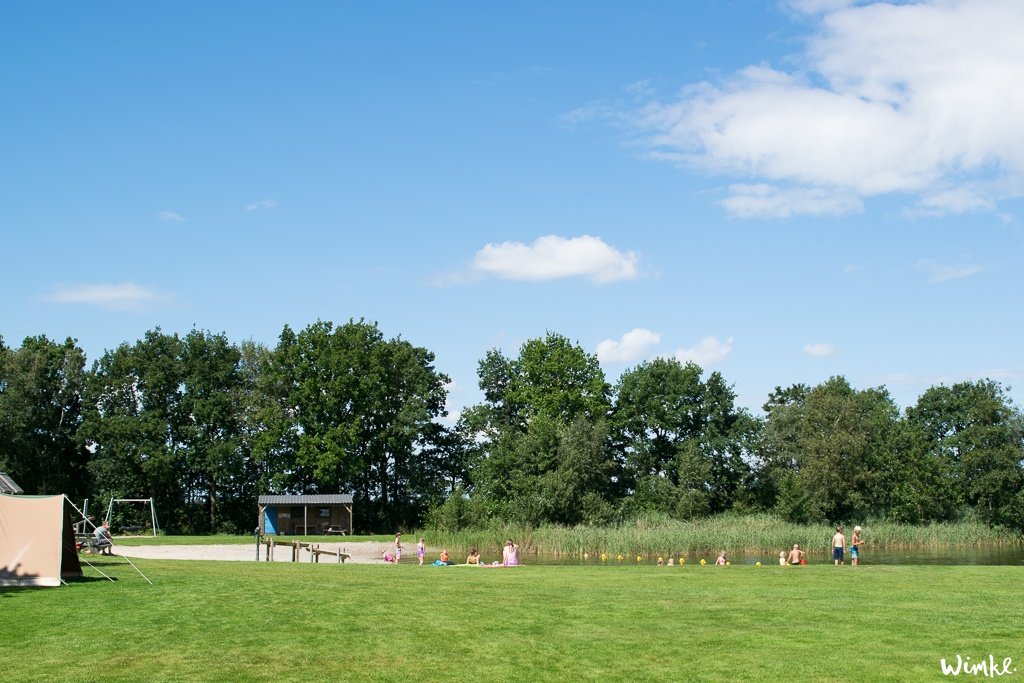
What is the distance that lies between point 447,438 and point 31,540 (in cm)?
5757

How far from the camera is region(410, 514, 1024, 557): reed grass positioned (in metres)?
47.4

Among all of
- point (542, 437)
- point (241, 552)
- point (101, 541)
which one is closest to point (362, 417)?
point (542, 437)

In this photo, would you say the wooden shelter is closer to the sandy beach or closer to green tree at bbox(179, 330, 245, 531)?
green tree at bbox(179, 330, 245, 531)

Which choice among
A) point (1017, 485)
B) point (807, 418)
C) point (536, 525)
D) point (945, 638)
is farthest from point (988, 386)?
point (945, 638)

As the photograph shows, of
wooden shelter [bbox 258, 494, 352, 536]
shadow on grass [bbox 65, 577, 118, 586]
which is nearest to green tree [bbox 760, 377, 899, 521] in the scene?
wooden shelter [bbox 258, 494, 352, 536]

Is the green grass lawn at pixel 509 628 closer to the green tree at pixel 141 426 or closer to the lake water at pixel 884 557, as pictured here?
the lake water at pixel 884 557

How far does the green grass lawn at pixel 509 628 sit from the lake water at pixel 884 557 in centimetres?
1770

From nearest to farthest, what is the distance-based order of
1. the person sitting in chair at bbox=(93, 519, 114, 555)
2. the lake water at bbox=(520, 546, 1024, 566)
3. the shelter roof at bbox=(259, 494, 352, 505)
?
the person sitting in chair at bbox=(93, 519, 114, 555), the lake water at bbox=(520, 546, 1024, 566), the shelter roof at bbox=(259, 494, 352, 505)

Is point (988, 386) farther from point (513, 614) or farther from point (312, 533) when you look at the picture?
point (513, 614)

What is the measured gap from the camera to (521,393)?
2990 inches

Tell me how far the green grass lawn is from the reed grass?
2317cm

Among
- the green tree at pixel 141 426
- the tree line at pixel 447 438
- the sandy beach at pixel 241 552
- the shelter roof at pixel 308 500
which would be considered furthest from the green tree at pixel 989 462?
the green tree at pixel 141 426

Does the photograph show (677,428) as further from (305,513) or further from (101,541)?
(101,541)

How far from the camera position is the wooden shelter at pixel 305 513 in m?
66.0
